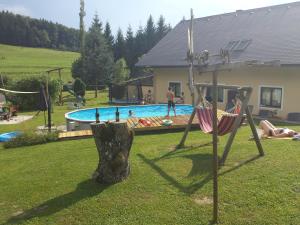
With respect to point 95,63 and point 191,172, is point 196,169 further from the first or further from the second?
point 95,63

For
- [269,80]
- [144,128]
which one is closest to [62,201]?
[144,128]

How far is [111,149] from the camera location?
732 cm

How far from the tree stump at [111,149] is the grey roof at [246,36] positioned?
15115 millimetres

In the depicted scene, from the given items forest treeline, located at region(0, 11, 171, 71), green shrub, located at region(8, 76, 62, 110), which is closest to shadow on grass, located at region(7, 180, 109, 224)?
green shrub, located at region(8, 76, 62, 110)

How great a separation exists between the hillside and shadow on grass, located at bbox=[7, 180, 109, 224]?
5463 cm

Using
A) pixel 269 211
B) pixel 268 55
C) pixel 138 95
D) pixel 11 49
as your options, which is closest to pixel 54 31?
pixel 11 49

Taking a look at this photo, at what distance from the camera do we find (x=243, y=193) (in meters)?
6.55

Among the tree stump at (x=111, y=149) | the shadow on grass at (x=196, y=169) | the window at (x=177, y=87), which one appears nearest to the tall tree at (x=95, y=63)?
the window at (x=177, y=87)

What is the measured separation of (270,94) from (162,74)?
34.8 feet

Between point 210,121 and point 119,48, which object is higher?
point 119,48

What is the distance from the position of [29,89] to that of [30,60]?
56234mm

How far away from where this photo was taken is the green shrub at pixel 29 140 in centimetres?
1280

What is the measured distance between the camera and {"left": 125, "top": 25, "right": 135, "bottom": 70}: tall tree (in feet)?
195

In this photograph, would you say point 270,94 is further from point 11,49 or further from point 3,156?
point 11,49
